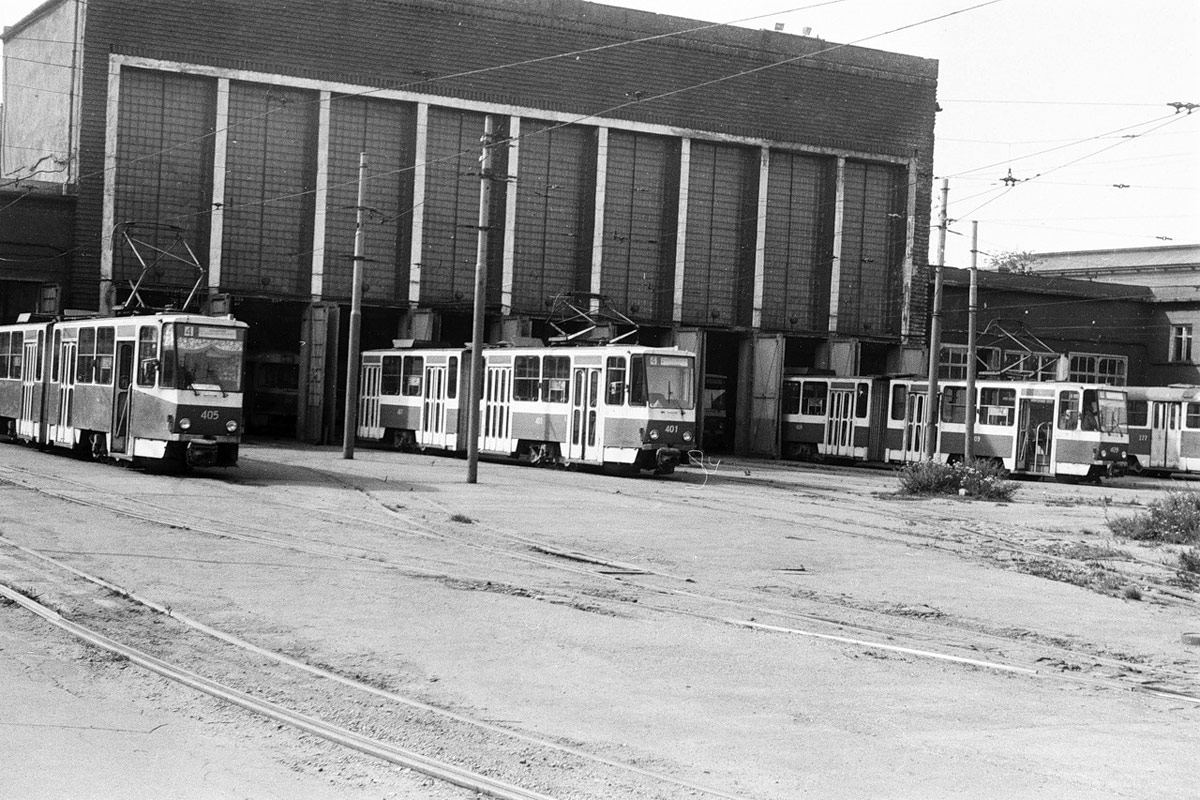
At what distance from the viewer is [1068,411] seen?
3934cm

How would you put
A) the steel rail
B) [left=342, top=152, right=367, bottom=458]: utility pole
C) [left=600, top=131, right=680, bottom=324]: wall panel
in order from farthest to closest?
[left=600, top=131, right=680, bottom=324]: wall panel → [left=342, top=152, right=367, bottom=458]: utility pole → the steel rail

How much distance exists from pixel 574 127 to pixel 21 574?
133 ft

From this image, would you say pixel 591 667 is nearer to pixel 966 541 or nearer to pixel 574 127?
pixel 966 541

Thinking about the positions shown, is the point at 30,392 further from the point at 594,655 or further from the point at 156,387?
the point at 594,655

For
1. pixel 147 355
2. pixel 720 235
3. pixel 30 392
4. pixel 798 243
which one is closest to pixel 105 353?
pixel 147 355

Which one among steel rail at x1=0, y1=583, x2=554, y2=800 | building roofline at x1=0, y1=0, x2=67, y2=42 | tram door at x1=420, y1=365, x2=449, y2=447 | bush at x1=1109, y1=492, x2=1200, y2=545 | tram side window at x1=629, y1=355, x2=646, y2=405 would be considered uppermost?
building roofline at x1=0, y1=0, x2=67, y2=42

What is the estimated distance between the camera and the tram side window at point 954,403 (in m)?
42.3

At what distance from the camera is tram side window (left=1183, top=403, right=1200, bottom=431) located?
47.6 meters

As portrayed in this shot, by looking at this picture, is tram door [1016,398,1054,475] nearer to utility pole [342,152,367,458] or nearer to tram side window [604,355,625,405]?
tram side window [604,355,625,405]

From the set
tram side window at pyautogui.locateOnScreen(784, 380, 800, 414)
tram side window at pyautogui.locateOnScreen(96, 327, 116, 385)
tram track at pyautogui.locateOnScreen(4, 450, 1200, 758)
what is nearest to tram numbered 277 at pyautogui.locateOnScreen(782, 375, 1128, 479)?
tram side window at pyautogui.locateOnScreen(784, 380, 800, 414)

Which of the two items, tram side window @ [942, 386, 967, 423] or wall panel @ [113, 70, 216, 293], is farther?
wall panel @ [113, 70, 216, 293]

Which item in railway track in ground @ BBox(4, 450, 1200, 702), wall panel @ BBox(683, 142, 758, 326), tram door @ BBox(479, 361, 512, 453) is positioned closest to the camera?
railway track in ground @ BBox(4, 450, 1200, 702)

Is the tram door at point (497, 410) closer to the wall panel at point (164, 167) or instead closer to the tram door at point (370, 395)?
the tram door at point (370, 395)

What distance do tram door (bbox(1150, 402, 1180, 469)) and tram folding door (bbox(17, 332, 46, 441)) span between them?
3600cm
